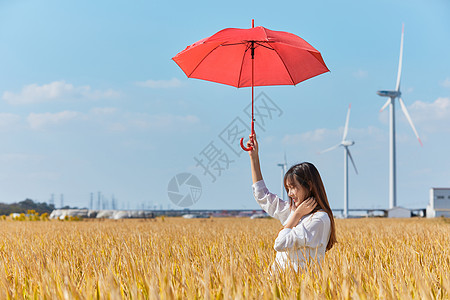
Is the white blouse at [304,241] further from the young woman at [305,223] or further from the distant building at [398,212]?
the distant building at [398,212]

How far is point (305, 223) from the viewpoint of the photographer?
461 centimetres

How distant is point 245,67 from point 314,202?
3627 millimetres

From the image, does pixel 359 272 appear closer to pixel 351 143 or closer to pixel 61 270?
pixel 61 270

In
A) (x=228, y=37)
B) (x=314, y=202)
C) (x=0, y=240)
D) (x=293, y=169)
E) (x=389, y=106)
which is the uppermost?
(x=389, y=106)

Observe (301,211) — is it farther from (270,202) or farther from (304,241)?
(270,202)

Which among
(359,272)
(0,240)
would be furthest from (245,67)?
(0,240)

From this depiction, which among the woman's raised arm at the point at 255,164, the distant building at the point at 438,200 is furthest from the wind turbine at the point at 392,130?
the woman's raised arm at the point at 255,164

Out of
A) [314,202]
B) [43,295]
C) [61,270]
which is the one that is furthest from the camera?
[314,202]

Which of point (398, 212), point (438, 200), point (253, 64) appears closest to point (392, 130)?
point (398, 212)

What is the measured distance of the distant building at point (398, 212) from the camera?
50.5m

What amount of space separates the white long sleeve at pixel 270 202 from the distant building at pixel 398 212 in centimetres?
4873

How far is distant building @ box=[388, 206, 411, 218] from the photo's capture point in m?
50.5

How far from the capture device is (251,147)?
218 inches

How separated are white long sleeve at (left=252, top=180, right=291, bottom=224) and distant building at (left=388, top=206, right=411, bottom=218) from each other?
48734 millimetres
